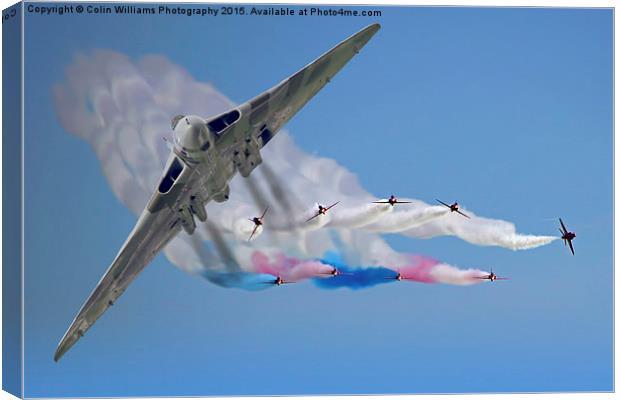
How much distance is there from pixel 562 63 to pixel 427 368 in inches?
320

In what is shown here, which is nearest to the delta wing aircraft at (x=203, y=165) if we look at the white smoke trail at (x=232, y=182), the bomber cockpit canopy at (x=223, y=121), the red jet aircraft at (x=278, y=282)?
the bomber cockpit canopy at (x=223, y=121)

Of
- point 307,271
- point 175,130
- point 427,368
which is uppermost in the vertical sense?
point 175,130

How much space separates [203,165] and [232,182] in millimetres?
1359

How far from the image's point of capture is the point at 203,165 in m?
34.2

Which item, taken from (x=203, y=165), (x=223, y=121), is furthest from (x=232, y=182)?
(x=223, y=121)

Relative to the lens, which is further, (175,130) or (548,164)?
(548,164)

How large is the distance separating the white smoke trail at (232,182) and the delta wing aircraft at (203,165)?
0.34 m

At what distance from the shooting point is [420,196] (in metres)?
35.5

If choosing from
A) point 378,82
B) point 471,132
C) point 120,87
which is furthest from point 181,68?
point 471,132

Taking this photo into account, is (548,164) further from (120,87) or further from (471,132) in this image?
(120,87)

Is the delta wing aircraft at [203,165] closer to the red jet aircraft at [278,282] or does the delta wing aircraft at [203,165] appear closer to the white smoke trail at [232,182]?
the white smoke trail at [232,182]

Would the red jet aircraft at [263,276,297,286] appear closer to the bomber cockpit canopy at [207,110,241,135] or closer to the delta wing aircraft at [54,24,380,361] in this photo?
the delta wing aircraft at [54,24,380,361]

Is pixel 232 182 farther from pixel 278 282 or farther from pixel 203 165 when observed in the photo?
pixel 278 282

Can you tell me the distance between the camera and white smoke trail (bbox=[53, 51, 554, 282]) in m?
34.6
